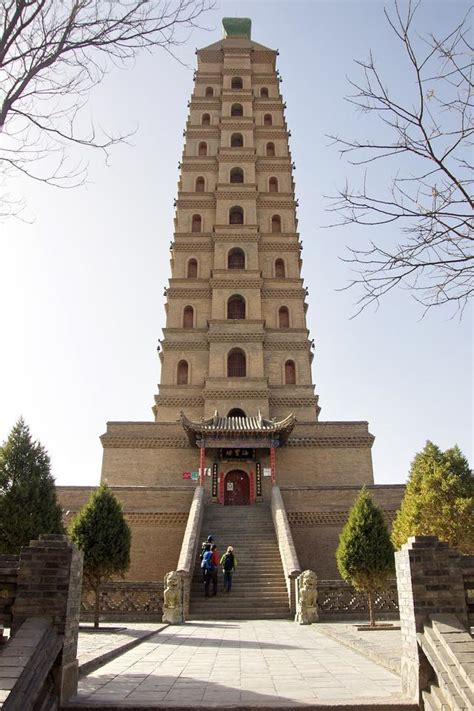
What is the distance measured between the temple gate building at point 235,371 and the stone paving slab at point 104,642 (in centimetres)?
715

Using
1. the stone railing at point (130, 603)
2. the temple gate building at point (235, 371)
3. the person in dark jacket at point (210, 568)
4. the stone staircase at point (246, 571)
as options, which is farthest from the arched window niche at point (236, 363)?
the stone railing at point (130, 603)

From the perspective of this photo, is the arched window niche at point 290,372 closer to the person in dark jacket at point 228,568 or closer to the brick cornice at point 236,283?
the brick cornice at point 236,283

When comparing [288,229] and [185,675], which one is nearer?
[185,675]

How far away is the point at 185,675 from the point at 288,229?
27.7 metres

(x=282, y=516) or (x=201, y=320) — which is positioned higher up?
(x=201, y=320)

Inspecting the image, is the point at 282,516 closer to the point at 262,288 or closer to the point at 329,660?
the point at 329,660

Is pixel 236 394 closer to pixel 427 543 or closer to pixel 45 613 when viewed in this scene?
pixel 427 543

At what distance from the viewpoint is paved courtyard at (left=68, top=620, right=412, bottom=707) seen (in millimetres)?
4855

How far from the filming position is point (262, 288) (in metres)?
29.4

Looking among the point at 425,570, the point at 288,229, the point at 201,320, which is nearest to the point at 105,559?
the point at 425,570

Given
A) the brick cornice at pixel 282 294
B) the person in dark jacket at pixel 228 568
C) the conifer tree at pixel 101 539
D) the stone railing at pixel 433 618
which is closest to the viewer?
the stone railing at pixel 433 618

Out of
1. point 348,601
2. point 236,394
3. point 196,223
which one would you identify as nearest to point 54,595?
point 348,601

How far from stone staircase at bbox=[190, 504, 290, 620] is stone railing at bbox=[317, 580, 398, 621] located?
1.01 m

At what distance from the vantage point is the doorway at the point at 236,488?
22.9 metres
